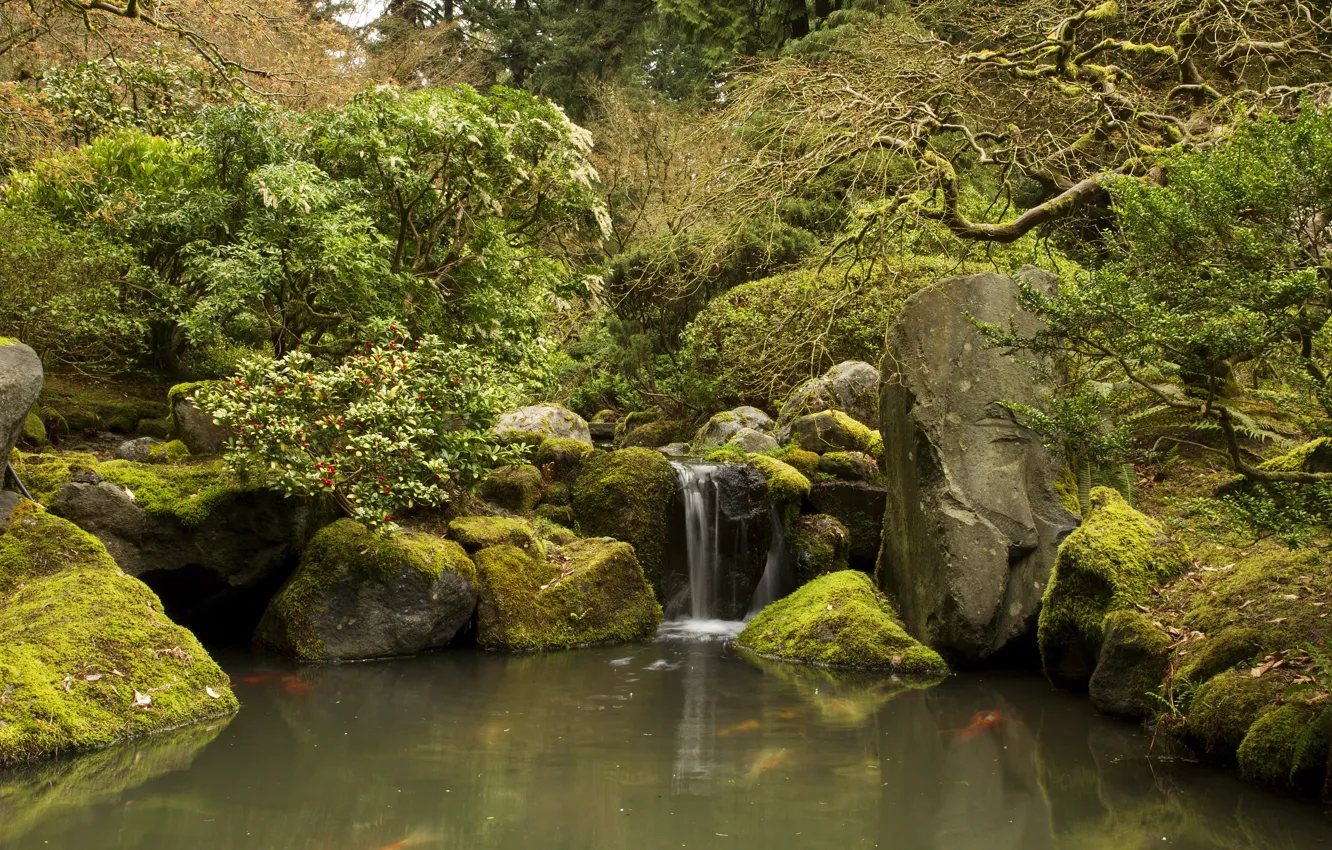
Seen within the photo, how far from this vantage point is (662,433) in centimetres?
1700

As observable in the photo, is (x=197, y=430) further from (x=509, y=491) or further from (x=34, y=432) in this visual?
(x=509, y=491)

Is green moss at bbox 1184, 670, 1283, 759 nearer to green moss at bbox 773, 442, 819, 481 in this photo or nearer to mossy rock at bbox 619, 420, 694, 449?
green moss at bbox 773, 442, 819, 481

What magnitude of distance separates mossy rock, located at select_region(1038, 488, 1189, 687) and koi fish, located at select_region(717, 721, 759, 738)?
2.56m

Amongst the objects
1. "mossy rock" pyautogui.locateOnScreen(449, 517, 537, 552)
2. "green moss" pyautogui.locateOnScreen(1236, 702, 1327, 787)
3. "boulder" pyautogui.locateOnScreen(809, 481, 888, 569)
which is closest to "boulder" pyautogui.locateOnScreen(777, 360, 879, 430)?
"boulder" pyautogui.locateOnScreen(809, 481, 888, 569)

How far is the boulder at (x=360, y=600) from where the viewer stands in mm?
8742

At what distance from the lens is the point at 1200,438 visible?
10.7 m

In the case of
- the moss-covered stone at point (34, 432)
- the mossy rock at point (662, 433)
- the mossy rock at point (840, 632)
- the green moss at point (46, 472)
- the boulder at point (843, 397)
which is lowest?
the mossy rock at point (840, 632)

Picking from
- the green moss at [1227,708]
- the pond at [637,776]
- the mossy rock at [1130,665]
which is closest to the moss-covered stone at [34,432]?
the pond at [637,776]

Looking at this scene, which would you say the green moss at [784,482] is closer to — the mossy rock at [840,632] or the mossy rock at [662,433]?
the mossy rock at [840,632]

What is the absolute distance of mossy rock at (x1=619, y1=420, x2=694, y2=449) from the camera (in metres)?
16.9

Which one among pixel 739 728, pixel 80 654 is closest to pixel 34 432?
pixel 80 654

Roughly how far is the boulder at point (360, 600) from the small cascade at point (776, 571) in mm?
3684

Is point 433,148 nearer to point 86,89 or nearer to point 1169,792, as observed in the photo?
point 86,89

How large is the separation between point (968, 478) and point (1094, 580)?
1519 mm
